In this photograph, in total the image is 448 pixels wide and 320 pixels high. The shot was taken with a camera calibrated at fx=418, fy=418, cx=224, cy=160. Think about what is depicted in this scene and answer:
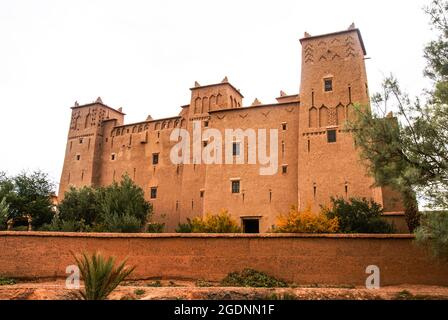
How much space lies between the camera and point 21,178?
88.4 ft

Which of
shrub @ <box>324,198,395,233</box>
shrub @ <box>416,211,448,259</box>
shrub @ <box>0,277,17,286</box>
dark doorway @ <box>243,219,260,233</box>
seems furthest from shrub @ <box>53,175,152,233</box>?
shrub @ <box>416,211,448,259</box>

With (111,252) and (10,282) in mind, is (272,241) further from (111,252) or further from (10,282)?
(10,282)

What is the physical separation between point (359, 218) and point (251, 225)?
8011mm

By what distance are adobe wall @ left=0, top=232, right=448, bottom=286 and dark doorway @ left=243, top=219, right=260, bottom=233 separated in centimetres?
1073

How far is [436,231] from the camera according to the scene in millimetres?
11078

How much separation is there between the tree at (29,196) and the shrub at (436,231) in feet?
74.0

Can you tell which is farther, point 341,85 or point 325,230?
point 341,85

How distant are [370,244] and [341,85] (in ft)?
44.0

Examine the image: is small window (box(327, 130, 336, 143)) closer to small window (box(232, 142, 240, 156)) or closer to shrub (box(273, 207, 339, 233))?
small window (box(232, 142, 240, 156))

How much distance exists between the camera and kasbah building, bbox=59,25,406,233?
23.8 meters

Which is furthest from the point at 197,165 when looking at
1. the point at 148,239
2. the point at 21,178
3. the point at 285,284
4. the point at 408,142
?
the point at 408,142

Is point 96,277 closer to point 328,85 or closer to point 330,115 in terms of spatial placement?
point 330,115
